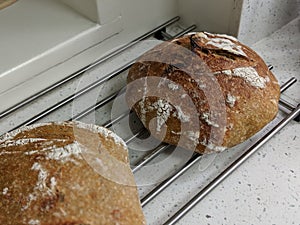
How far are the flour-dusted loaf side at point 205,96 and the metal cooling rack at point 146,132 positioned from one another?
0.03 metres

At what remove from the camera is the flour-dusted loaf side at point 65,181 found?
1.81 feet

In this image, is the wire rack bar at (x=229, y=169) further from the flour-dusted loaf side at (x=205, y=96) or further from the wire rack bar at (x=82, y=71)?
the wire rack bar at (x=82, y=71)

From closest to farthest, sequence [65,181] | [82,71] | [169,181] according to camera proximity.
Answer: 1. [65,181]
2. [169,181]
3. [82,71]

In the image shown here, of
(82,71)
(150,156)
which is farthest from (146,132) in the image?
(82,71)

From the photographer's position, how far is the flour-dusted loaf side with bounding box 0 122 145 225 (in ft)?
1.81

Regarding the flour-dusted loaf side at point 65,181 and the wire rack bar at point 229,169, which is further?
the wire rack bar at point 229,169

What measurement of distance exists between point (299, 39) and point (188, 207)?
0.48 meters

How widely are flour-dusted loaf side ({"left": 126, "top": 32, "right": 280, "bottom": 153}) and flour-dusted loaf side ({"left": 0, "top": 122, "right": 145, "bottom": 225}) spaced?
0.36ft

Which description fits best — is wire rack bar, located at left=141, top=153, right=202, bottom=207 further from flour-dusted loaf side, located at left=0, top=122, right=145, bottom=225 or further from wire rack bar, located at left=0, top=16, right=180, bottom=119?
wire rack bar, located at left=0, top=16, right=180, bottom=119

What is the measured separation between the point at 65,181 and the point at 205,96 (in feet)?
0.83

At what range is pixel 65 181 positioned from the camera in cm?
57

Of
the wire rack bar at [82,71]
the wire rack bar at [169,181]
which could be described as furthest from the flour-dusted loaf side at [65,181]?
the wire rack bar at [82,71]

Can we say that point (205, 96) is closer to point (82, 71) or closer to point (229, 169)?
point (229, 169)

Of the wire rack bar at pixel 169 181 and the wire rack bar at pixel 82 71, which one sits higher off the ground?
the wire rack bar at pixel 82 71
